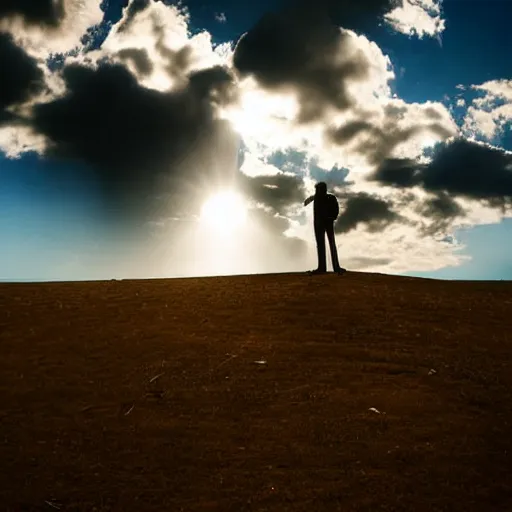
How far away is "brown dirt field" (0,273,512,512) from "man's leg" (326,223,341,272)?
19.6 ft

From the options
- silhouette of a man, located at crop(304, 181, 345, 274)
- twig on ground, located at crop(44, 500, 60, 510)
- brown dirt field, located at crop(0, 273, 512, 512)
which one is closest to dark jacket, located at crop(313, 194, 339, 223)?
silhouette of a man, located at crop(304, 181, 345, 274)

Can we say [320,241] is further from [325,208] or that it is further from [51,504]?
[51,504]

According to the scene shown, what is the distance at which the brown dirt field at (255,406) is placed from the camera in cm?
781

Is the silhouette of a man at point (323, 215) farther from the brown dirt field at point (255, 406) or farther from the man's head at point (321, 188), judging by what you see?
the brown dirt field at point (255, 406)

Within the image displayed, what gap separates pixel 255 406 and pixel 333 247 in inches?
609

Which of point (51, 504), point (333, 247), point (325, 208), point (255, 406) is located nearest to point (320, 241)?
point (333, 247)

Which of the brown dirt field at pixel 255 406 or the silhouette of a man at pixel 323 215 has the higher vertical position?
the silhouette of a man at pixel 323 215

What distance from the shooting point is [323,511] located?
718 centimetres

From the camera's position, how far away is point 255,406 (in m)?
10.7

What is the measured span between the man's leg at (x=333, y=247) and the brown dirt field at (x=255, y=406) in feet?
19.6

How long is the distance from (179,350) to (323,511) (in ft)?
24.4

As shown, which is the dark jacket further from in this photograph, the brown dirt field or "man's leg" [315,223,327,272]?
the brown dirt field

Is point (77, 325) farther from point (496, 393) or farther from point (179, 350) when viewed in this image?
point (496, 393)

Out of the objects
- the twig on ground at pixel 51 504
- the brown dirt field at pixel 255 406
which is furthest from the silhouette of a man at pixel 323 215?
the twig on ground at pixel 51 504
